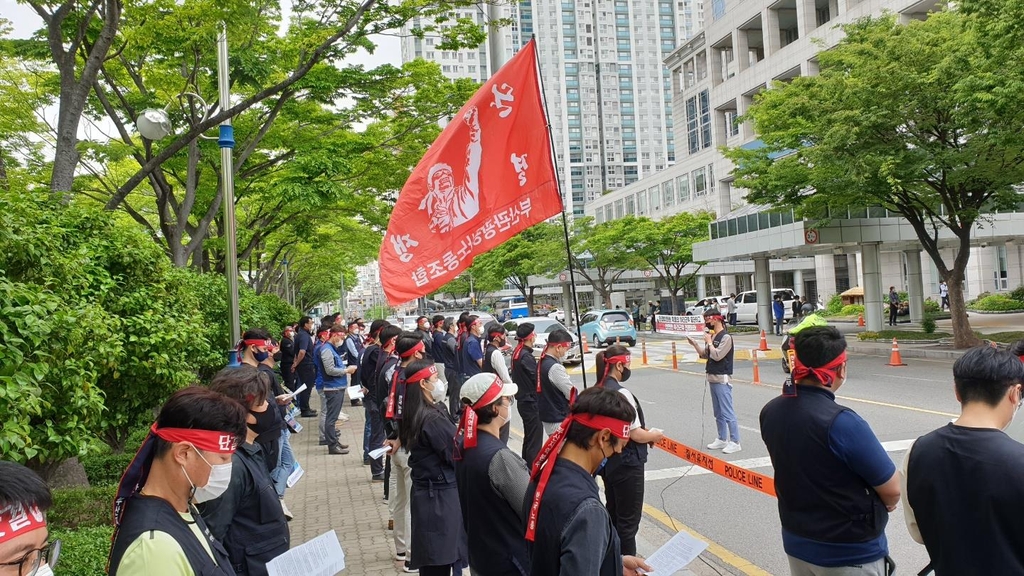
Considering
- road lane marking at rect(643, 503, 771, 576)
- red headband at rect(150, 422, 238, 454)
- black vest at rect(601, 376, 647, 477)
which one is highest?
red headband at rect(150, 422, 238, 454)

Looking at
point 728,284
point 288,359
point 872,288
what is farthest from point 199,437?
point 728,284

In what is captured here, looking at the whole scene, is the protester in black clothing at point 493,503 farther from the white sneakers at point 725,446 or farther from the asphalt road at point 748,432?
the white sneakers at point 725,446

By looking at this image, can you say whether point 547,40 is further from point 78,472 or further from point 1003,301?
point 78,472

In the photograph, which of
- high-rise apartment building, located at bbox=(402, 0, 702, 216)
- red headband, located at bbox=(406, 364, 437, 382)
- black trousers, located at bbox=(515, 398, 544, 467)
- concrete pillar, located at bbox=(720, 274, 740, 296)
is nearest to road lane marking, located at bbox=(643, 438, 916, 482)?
black trousers, located at bbox=(515, 398, 544, 467)

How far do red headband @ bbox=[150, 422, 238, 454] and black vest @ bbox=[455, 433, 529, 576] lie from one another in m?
1.33

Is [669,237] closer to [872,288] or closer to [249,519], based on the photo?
[872,288]

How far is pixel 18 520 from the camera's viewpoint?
6.40ft

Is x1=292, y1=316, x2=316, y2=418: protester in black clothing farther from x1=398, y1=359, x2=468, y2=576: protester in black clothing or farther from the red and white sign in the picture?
the red and white sign

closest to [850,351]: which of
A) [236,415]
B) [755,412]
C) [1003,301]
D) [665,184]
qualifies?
[755,412]

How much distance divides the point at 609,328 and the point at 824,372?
84.9 feet

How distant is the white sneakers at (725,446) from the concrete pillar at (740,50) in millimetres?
45668

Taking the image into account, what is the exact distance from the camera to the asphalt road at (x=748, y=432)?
632 centimetres

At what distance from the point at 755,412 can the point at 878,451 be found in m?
9.84

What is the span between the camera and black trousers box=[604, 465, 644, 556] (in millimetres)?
5312
